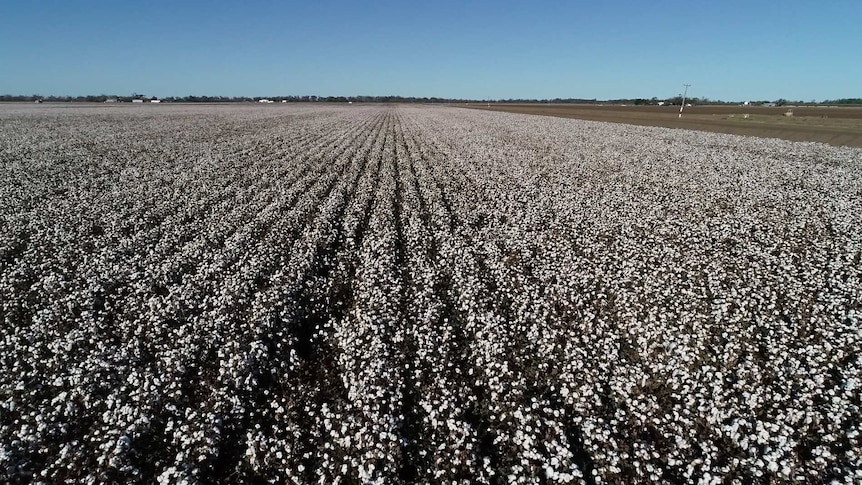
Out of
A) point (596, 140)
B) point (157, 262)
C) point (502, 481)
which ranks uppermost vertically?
point (596, 140)

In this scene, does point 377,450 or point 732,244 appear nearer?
point 377,450

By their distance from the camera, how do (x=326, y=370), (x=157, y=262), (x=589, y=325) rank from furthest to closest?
(x=157, y=262) → (x=589, y=325) → (x=326, y=370)

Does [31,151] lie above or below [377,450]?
above

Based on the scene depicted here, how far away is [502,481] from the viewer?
5828 millimetres

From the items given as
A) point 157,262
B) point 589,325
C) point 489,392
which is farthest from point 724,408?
point 157,262

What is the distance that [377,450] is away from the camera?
20.4 ft

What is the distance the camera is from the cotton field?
20.2ft

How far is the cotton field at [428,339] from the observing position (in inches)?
243

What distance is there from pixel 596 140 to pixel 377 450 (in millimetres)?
43731

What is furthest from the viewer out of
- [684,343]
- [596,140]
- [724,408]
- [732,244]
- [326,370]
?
[596,140]

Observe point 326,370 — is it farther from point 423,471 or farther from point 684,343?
point 684,343

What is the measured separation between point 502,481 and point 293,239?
10712 millimetres

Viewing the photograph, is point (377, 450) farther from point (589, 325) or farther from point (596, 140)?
point (596, 140)

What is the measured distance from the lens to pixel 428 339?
29.0 feet
